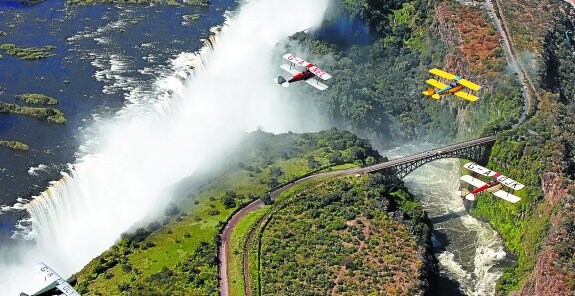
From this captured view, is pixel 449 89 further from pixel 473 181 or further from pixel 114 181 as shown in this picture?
pixel 114 181

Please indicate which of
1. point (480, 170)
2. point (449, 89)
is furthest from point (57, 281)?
point (449, 89)

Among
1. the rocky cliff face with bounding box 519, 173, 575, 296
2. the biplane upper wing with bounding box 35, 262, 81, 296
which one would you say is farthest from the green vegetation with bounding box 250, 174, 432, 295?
the biplane upper wing with bounding box 35, 262, 81, 296

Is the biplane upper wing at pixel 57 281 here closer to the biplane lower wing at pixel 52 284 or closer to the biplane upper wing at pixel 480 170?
the biplane lower wing at pixel 52 284

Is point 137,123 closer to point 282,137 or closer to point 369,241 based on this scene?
point 282,137

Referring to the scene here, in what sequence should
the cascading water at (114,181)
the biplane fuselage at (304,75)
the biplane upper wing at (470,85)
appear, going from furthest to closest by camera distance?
the biplane upper wing at (470,85), the biplane fuselage at (304,75), the cascading water at (114,181)

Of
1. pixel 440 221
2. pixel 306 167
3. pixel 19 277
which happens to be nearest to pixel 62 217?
pixel 19 277

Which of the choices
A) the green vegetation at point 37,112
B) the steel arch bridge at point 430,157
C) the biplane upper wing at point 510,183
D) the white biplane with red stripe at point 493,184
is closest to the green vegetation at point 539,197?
the steel arch bridge at point 430,157
